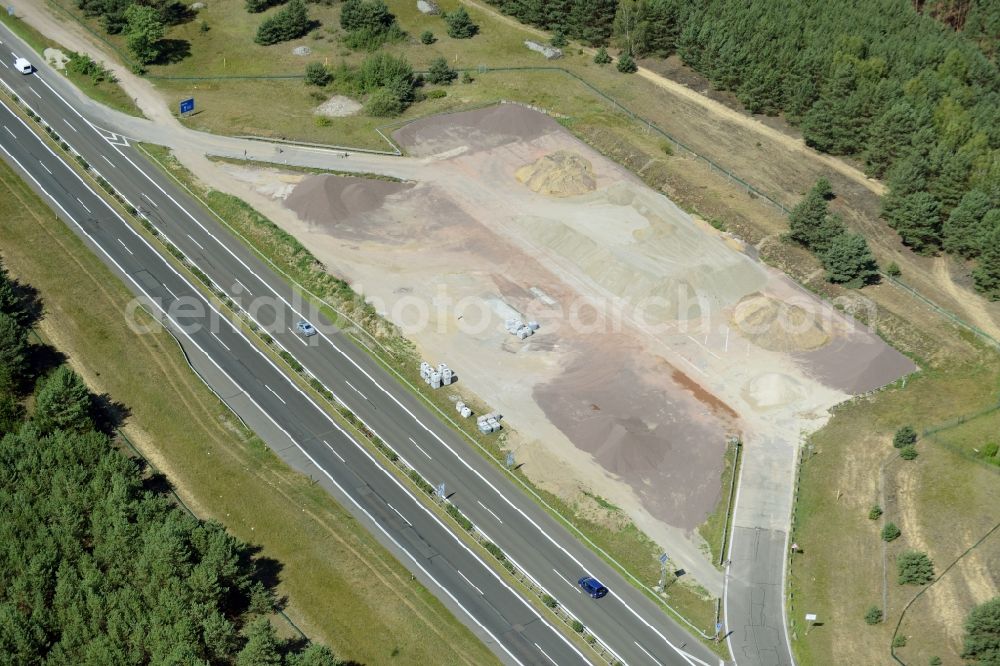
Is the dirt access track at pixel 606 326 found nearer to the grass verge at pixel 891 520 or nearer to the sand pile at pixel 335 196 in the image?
the sand pile at pixel 335 196

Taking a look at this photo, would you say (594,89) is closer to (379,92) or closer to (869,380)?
(379,92)

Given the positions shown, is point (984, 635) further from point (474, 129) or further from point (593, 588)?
point (474, 129)

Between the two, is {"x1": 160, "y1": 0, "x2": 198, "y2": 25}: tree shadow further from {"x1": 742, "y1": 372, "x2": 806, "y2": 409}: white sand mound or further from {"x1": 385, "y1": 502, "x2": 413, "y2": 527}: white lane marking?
{"x1": 742, "y1": 372, "x2": 806, "y2": 409}: white sand mound

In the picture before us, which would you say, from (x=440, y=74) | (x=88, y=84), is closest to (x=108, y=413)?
(x=88, y=84)

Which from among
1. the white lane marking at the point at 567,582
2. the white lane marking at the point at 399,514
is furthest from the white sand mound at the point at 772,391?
the white lane marking at the point at 399,514

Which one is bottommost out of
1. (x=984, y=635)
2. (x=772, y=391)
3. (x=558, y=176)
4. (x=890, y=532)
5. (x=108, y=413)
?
(x=108, y=413)

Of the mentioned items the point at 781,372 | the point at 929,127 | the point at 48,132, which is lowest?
the point at 48,132

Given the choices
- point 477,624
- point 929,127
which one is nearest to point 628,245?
point 929,127
